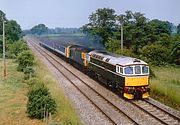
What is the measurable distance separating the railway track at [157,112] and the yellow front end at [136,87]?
0.62 meters

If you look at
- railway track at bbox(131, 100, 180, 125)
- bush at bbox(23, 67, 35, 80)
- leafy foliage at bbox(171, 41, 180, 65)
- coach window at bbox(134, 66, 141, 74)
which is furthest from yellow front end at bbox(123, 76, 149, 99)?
leafy foliage at bbox(171, 41, 180, 65)

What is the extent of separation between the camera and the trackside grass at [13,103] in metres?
21.1

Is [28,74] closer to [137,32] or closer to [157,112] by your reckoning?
[157,112]

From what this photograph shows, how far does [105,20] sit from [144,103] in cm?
4884

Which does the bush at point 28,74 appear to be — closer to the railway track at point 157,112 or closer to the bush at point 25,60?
the bush at point 25,60

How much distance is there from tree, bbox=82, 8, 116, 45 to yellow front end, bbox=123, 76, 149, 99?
44603 mm

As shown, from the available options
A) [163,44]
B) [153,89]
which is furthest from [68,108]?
[163,44]

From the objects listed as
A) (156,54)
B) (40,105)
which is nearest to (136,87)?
(40,105)

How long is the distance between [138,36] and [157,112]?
4279 centimetres

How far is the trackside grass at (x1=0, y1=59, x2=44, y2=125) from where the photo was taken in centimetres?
2109

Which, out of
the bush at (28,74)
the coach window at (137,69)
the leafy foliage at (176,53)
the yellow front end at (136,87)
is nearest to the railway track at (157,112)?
the yellow front end at (136,87)

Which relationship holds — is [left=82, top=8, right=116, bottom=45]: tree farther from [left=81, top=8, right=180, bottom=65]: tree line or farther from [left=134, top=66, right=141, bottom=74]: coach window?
[left=134, top=66, right=141, bottom=74]: coach window

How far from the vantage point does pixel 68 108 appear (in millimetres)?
22531

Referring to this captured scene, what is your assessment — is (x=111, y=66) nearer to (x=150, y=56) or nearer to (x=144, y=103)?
(x=144, y=103)
